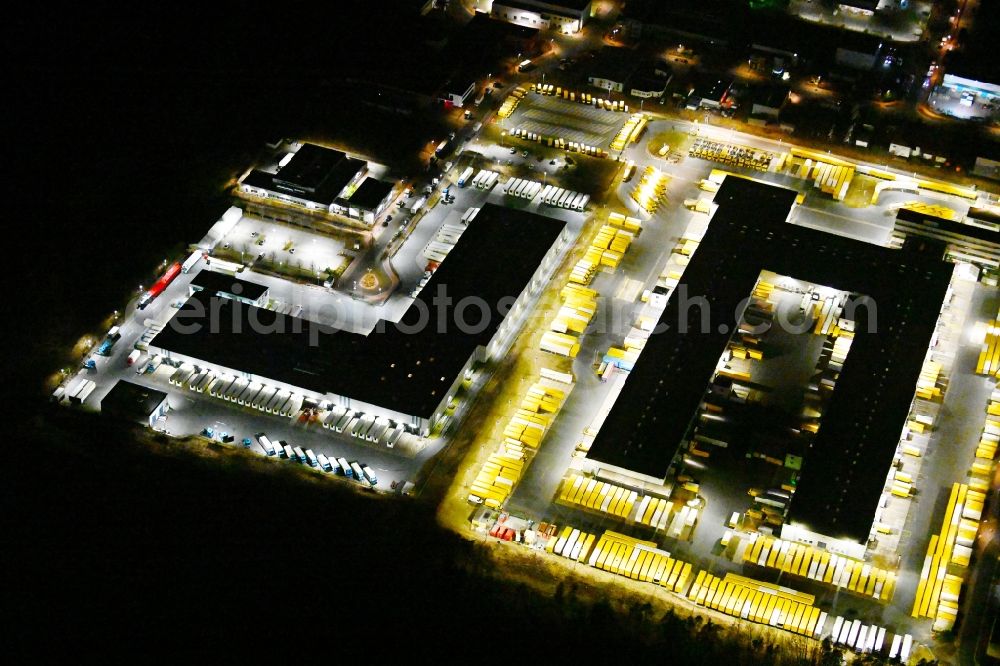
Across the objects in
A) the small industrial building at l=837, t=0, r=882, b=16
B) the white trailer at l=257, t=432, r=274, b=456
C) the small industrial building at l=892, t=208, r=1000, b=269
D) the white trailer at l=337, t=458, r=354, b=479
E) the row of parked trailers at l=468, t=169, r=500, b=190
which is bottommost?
the white trailer at l=257, t=432, r=274, b=456

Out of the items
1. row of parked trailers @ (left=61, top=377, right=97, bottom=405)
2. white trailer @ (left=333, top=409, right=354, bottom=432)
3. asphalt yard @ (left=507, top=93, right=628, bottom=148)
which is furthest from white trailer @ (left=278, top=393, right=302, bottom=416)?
asphalt yard @ (left=507, top=93, right=628, bottom=148)

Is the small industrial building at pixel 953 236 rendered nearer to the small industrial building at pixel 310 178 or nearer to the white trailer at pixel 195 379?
the small industrial building at pixel 310 178

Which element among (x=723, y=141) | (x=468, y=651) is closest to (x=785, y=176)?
(x=723, y=141)

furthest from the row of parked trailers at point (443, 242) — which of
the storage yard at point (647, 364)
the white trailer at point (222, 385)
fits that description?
the white trailer at point (222, 385)

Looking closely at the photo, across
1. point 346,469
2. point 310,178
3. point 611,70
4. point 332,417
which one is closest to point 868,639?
point 346,469

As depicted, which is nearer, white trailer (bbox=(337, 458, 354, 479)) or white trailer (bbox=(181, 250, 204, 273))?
white trailer (bbox=(337, 458, 354, 479))

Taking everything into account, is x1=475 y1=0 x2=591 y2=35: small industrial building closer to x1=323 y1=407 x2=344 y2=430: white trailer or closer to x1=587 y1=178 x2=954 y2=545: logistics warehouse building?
x1=587 y1=178 x2=954 y2=545: logistics warehouse building

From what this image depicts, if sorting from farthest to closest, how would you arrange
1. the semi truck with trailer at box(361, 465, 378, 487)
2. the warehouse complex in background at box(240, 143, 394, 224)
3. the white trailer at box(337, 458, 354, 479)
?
the warehouse complex in background at box(240, 143, 394, 224), the white trailer at box(337, 458, 354, 479), the semi truck with trailer at box(361, 465, 378, 487)
